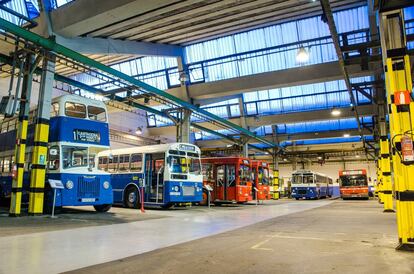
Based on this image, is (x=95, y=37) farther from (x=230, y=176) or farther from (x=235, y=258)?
(x=235, y=258)

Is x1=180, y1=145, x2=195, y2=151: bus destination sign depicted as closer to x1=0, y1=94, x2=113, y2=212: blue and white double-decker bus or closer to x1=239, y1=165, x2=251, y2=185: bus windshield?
x1=0, y1=94, x2=113, y2=212: blue and white double-decker bus

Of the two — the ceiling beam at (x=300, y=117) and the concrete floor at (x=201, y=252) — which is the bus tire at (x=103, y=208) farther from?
the ceiling beam at (x=300, y=117)

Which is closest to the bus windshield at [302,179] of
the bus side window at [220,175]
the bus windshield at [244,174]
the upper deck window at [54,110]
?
the bus windshield at [244,174]

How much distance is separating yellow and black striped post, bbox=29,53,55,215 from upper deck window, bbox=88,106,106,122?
1438 mm

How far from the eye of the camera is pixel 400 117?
6.07 meters

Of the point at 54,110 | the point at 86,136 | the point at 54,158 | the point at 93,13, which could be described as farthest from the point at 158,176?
the point at 93,13

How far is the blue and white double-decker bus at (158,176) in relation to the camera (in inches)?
571

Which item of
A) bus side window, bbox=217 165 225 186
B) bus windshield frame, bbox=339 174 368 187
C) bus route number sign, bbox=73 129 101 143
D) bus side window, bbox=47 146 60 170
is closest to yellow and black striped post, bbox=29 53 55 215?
bus side window, bbox=47 146 60 170

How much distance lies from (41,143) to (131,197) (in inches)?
216

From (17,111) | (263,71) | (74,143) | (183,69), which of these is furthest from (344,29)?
(17,111)

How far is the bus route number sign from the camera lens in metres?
11.8

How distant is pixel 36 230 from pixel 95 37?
1026 cm

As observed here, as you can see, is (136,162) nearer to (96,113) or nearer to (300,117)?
(96,113)

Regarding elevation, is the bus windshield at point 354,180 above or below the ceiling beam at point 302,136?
below
